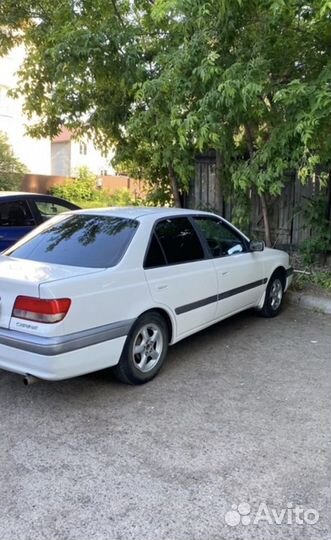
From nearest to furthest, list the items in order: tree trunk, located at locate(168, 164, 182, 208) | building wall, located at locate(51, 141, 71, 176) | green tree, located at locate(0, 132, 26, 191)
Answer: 1. tree trunk, located at locate(168, 164, 182, 208)
2. green tree, located at locate(0, 132, 26, 191)
3. building wall, located at locate(51, 141, 71, 176)

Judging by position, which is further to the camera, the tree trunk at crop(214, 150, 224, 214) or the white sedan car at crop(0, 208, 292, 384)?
the tree trunk at crop(214, 150, 224, 214)

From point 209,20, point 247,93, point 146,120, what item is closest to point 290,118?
point 247,93

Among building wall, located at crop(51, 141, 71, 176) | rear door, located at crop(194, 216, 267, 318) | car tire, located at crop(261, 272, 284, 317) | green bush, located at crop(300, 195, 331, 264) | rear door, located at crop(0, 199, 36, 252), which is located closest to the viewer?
rear door, located at crop(194, 216, 267, 318)

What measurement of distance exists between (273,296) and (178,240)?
215 centimetres

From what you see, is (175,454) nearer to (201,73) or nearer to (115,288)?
(115,288)

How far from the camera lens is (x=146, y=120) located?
6344mm

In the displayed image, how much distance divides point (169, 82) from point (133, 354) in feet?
11.4

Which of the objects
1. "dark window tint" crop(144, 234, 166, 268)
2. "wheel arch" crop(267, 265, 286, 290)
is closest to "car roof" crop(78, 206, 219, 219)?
"dark window tint" crop(144, 234, 166, 268)

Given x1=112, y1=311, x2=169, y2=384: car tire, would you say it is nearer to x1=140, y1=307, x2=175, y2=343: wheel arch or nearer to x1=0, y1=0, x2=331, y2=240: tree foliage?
x1=140, y1=307, x2=175, y2=343: wheel arch

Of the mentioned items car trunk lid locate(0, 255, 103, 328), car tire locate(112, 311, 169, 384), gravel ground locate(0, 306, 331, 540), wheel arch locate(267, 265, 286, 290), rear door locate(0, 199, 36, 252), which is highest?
rear door locate(0, 199, 36, 252)

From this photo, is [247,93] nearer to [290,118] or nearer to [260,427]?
[290,118]

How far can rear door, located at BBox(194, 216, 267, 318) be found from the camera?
4.87 metres

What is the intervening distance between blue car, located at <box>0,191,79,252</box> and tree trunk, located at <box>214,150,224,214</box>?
302cm

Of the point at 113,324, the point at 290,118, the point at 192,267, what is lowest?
the point at 113,324
